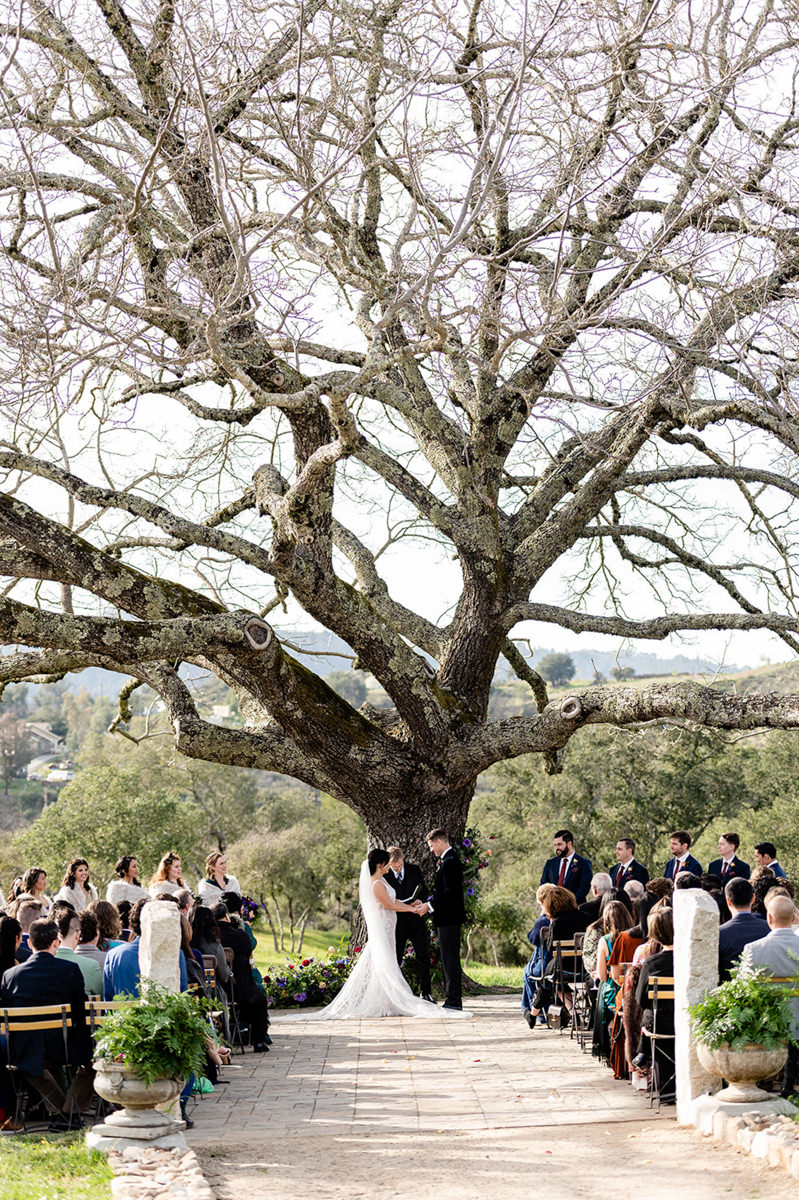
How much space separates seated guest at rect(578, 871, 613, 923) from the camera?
11789mm

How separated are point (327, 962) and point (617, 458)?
693 centimetres

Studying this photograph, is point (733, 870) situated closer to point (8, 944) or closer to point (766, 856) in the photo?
point (766, 856)

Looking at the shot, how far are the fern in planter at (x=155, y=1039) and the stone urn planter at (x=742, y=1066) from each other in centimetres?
299

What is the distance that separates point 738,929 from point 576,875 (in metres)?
5.14

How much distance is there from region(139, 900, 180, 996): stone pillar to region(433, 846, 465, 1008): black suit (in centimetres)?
569

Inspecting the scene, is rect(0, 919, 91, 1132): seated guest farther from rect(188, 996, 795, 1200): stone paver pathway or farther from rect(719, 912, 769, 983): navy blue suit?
rect(719, 912, 769, 983): navy blue suit

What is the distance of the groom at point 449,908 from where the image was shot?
43.1ft

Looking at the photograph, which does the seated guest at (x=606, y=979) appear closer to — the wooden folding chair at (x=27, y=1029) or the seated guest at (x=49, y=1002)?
the seated guest at (x=49, y=1002)

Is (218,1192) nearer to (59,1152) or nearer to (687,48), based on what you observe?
(59,1152)

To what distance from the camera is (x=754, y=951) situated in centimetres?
774

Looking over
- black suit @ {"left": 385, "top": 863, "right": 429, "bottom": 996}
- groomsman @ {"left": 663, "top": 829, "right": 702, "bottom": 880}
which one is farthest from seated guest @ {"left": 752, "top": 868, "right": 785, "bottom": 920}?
black suit @ {"left": 385, "top": 863, "right": 429, "bottom": 996}

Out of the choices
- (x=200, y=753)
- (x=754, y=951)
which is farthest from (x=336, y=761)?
(x=754, y=951)

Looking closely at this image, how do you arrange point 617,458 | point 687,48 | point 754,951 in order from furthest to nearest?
1. point 617,458
2. point 687,48
3. point 754,951

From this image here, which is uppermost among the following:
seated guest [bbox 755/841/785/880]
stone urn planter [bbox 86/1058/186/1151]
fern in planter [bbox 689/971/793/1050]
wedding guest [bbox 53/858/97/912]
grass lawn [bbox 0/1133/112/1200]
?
seated guest [bbox 755/841/785/880]
